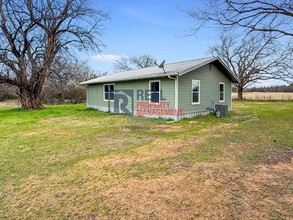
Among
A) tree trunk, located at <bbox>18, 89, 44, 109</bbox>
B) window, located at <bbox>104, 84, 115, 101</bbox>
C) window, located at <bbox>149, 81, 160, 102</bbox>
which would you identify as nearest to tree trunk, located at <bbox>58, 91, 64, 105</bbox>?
tree trunk, located at <bbox>18, 89, 44, 109</bbox>

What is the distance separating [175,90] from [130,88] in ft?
11.6

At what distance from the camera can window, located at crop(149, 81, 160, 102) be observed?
10.2 meters

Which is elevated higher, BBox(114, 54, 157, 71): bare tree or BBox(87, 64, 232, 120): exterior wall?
BBox(114, 54, 157, 71): bare tree

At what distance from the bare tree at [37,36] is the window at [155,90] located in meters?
Answer: 9.57

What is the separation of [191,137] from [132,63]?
108ft

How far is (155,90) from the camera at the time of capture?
33.8ft

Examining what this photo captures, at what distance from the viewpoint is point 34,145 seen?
5410 mm

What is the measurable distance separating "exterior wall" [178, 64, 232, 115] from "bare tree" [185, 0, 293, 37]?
2459 mm

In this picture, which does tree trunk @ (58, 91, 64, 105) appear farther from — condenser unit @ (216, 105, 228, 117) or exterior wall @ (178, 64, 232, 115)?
condenser unit @ (216, 105, 228, 117)

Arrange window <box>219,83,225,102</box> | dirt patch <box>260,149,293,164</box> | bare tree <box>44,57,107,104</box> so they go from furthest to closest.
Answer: bare tree <box>44,57,107,104</box>, window <box>219,83,225,102</box>, dirt patch <box>260,149,293,164</box>

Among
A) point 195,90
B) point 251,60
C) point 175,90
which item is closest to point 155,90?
point 175,90

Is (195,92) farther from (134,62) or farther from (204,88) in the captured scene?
(134,62)

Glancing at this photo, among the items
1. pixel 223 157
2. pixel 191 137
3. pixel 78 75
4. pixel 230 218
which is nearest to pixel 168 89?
pixel 191 137

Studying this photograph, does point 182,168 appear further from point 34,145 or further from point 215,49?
point 215,49
